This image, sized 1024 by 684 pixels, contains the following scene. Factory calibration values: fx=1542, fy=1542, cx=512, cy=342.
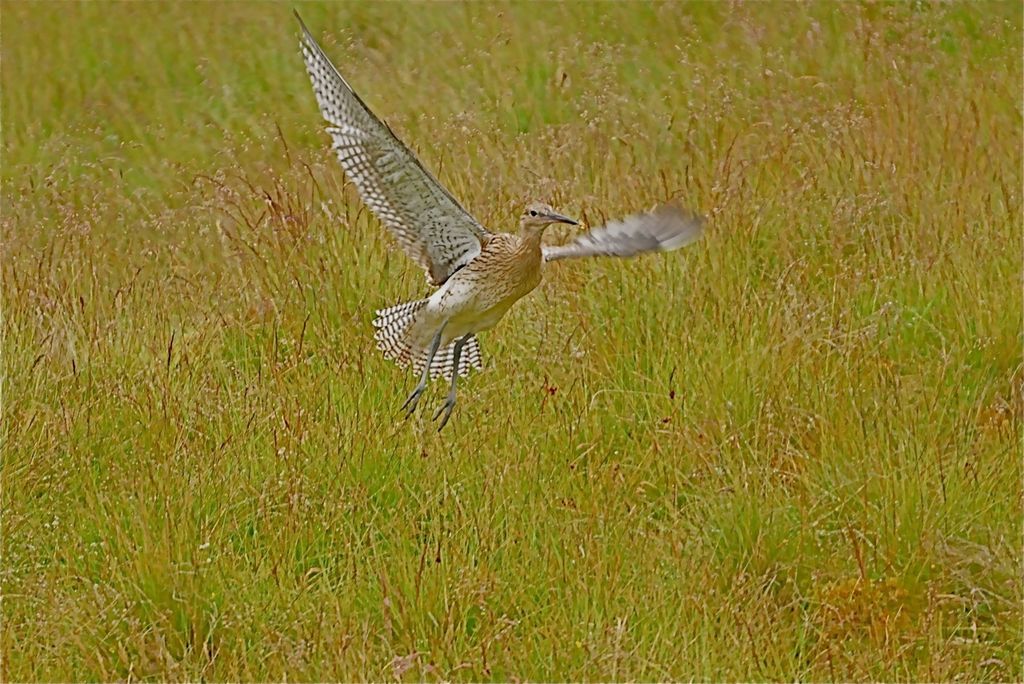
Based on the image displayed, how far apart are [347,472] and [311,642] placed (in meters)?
0.75

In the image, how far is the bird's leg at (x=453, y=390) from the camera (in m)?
5.18

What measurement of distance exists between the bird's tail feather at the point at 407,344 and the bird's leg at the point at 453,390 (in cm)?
3

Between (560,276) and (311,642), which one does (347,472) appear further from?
(560,276)

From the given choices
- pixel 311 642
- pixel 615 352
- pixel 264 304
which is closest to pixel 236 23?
pixel 264 304

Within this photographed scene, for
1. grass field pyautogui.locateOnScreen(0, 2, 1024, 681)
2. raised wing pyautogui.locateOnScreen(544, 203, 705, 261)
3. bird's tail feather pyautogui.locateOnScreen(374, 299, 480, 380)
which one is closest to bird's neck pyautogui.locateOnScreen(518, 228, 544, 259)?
raised wing pyautogui.locateOnScreen(544, 203, 705, 261)

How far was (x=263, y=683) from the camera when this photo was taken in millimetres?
4285

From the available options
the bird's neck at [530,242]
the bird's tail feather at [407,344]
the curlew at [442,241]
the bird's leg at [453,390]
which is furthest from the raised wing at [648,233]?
the bird's tail feather at [407,344]

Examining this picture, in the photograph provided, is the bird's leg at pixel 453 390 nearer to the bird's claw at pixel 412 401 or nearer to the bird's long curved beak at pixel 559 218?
the bird's claw at pixel 412 401

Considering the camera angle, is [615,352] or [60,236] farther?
[60,236]

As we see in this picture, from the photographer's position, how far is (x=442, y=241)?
5824mm

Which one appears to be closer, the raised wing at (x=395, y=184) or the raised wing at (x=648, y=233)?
the raised wing at (x=648, y=233)

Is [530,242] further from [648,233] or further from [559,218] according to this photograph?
[648,233]

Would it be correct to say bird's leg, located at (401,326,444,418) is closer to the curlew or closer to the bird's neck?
the curlew

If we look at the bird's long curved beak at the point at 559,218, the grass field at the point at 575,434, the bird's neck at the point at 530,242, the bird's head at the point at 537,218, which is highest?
the bird's long curved beak at the point at 559,218
